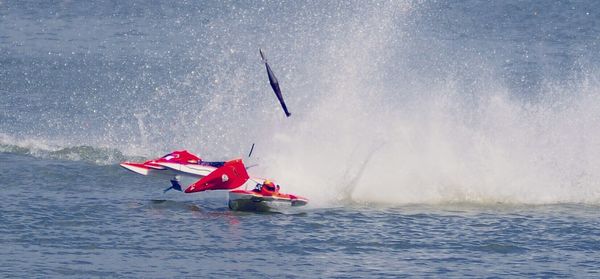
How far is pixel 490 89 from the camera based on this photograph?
2058 inches

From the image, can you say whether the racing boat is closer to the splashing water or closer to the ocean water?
the ocean water

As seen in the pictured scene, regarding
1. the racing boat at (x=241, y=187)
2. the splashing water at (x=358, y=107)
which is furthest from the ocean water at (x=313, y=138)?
the racing boat at (x=241, y=187)

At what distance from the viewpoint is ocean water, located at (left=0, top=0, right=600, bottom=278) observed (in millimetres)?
29219

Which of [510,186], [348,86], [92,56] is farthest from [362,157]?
[92,56]

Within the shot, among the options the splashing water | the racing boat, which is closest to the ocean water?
the splashing water

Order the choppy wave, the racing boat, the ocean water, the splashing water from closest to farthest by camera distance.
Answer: the ocean water → the racing boat → the splashing water → the choppy wave

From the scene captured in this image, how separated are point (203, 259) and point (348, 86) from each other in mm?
17408

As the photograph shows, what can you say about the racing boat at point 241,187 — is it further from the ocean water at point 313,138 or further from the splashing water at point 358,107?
the splashing water at point 358,107

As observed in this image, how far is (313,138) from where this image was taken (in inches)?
1523

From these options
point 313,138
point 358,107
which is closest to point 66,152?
point 313,138

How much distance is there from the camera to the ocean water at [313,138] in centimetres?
2922

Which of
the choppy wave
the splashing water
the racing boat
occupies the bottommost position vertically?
the racing boat

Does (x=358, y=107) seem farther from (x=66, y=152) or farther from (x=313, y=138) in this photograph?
(x=66, y=152)

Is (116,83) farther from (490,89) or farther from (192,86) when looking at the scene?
(490,89)
